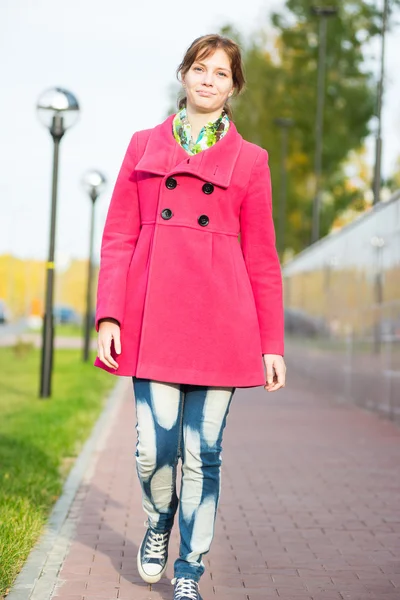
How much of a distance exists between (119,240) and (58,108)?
9.30 m

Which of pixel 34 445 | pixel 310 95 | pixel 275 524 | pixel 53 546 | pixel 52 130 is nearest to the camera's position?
pixel 53 546

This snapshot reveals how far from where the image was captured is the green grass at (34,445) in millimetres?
5812

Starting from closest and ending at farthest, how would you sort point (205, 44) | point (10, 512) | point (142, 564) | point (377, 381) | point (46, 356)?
point (205, 44) < point (142, 564) < point (10, 512) < point (46, 356) < point (377, 381)

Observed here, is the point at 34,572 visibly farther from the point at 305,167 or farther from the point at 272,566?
the point at 305,167

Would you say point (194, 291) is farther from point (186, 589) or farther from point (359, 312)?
point (359, 312)

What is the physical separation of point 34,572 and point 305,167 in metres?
46.8

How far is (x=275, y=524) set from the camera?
6.79 meters

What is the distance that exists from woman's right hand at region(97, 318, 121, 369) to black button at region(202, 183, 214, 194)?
1.87ft

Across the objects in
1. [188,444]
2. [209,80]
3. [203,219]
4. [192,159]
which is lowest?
[188,444]

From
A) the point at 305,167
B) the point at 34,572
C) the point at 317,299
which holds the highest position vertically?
the point at 305,167

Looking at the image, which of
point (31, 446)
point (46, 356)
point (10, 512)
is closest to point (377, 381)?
point (46, 356)

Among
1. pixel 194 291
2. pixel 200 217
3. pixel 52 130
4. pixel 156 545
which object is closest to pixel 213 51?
pixel 200 217

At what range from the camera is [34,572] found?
534 centimetres

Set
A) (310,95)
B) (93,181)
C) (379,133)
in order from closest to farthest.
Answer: (379,133), (93,181), (310,95)
